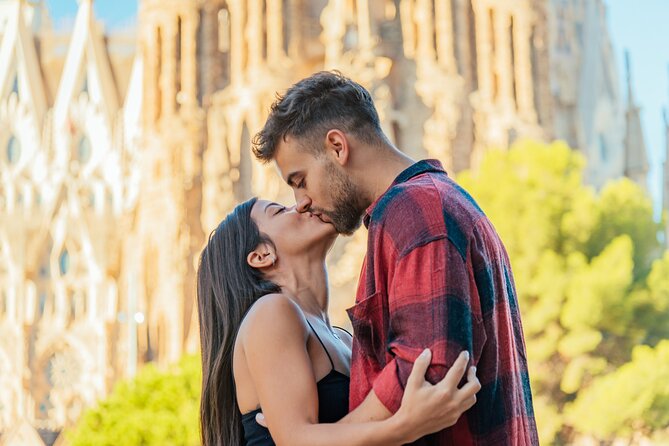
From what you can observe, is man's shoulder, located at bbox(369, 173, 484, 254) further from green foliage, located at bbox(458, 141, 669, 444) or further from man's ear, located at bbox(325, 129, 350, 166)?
green foliage, located at bbox(458, 141, 669, 444)

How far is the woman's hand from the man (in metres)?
0.02

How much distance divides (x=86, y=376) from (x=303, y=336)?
117ft

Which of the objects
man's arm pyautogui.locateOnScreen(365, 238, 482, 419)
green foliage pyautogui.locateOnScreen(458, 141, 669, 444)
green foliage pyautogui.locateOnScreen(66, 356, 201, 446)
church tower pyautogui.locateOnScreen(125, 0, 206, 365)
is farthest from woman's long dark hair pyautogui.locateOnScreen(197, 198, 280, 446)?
church tower pyautogui.locateOnScreen(125, 0, 206, 365)

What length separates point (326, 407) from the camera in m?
2.14

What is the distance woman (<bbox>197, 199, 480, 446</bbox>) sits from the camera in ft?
6.13

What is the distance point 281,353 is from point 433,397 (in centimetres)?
44

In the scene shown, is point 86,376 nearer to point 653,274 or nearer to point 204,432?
point 653,274

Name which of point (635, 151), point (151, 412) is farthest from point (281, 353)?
point (635, 151)

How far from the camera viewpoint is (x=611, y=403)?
48.6ft

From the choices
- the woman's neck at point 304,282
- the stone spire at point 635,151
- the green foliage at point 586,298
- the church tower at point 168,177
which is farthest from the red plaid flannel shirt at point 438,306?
the stone spire at point 635,151

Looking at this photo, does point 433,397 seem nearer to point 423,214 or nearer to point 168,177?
point 423,214

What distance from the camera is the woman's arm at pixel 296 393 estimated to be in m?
1.83

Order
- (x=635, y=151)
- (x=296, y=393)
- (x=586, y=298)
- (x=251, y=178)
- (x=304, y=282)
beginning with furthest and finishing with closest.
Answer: (x=635, y=151)
(x=251, y=178)
(x=586, y=298)
(x=304, y=282)
(x=296, y=393)

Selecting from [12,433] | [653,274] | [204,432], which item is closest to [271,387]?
[204,432]
